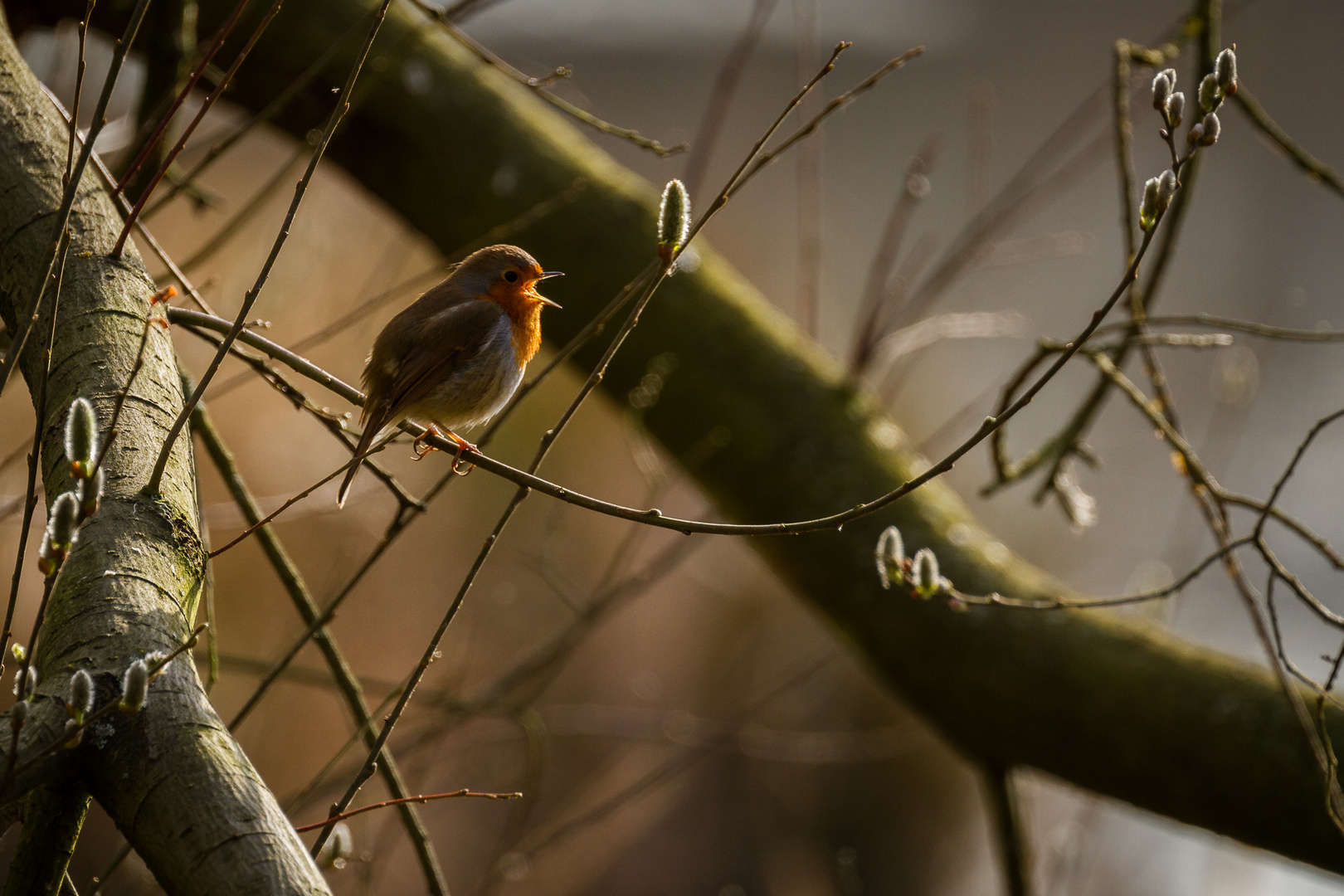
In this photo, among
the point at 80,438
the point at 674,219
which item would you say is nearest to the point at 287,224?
the point at 80,438

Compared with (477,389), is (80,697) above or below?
below

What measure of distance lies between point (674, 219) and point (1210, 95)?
67cm

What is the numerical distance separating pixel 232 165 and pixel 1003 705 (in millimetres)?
5657

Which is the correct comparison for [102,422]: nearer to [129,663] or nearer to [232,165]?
[129,663]

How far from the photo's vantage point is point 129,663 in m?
1.09

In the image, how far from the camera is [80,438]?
3.21ft

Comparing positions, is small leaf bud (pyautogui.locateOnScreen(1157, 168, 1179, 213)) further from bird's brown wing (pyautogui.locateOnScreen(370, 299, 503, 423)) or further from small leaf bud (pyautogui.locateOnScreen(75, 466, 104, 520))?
bird's brown wing (pyautogui.locateOnScreen(370, 299, 503, 423))

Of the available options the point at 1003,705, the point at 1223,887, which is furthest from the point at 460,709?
the point at 1223,887

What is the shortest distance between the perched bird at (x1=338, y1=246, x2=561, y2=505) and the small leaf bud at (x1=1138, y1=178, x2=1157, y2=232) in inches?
56.8

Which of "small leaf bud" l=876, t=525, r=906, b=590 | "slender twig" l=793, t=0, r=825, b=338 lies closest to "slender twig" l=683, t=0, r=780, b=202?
"slender twig" l=793, t=0, r=825, b=338

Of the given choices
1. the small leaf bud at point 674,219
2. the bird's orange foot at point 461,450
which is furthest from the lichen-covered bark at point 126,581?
the small leaf bud at point 674,219

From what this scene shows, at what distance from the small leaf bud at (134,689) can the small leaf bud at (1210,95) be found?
1.34 metres

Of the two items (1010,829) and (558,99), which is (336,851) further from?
(1010,829)

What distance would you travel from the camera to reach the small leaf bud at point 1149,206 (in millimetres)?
1203
